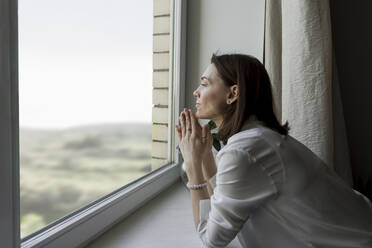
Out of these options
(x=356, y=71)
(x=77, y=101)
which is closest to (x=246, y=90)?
(x=77, y=101)

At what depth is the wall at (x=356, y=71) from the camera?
1.59 m

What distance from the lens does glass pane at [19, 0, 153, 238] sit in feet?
2.31

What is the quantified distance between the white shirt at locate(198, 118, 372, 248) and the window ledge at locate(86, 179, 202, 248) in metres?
0.21

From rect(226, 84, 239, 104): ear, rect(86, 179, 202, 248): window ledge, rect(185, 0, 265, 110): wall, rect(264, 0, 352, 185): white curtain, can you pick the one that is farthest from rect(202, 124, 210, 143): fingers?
rect(185, 0, 265, 110): wall

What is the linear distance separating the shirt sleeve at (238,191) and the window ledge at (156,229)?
249mm

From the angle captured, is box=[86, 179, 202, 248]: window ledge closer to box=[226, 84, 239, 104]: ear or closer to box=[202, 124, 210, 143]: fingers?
box=[202, 124, 210, 143]: fingers

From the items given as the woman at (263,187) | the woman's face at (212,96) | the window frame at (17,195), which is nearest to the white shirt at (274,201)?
the woman at (263,187)

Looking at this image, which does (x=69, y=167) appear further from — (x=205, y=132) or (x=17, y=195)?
(x=205, y=132)

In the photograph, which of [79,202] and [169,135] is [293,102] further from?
[79,202]

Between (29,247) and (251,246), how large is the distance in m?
A: 0.52

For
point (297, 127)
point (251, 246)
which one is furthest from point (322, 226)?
point (297, 127)

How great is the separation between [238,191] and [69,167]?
472mm

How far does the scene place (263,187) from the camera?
0.67 m

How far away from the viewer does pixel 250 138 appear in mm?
702
